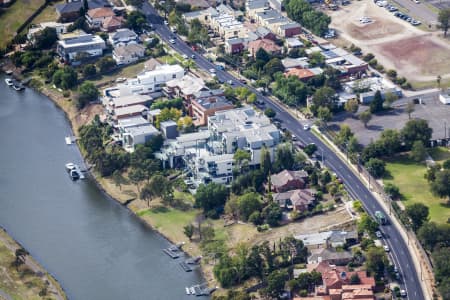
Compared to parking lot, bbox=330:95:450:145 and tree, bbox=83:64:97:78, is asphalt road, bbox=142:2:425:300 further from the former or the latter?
tree, bbox=83:64:97:78

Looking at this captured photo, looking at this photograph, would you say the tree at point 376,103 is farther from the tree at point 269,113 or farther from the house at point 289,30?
the house at point 289,30

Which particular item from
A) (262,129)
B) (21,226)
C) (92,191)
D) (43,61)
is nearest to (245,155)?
(262,129)

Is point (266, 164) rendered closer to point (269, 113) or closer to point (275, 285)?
point (269, 113)

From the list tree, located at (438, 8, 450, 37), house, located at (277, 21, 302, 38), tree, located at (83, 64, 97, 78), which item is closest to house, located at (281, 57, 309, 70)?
house, located at (277, 21, 302, 38)

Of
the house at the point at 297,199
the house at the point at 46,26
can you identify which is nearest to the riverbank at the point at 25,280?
the house at the point at 297,199

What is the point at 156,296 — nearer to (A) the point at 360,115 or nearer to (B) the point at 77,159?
(B) the point at 77,159
